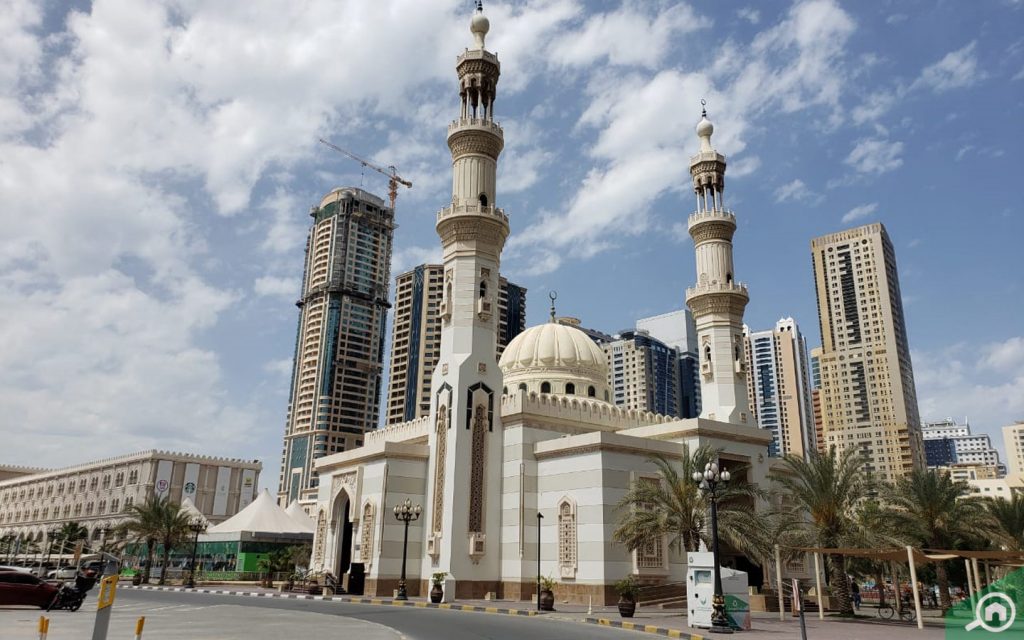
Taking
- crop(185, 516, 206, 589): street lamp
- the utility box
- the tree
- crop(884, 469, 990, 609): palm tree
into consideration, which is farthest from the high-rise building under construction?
the utility box

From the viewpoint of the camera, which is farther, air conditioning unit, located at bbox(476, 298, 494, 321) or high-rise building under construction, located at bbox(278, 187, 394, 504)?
high-rise building under construction, located at bbox(278, 187, 394, 504)

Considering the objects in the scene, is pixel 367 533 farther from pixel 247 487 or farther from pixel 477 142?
pixel 247 487

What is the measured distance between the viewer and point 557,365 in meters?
44.8

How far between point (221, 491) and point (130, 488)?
9229 millimetres

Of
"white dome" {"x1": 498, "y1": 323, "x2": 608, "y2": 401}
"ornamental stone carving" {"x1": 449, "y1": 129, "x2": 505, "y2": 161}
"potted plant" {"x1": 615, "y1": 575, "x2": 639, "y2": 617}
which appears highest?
"ornamental stone carving" {"x1": 449, "y1": 129, "x2": 505, "y2": 161}

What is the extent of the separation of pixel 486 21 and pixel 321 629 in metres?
32.8

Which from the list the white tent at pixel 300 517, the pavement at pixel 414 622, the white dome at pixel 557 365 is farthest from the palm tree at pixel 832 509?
the white tent at pixel 300 517

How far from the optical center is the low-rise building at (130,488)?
82.8m

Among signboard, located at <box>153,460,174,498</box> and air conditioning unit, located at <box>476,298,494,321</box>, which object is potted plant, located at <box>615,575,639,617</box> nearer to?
air conditioning unit, located at <box>476,298,494,321</box>

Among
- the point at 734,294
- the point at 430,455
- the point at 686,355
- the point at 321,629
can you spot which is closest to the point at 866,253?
the point at 686,355

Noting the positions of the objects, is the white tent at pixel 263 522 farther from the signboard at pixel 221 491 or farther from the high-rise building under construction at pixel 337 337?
the high-rise building under construction at pixel 337 337

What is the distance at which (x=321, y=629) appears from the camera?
18609mm

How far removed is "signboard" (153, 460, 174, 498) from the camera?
81812 millimetres

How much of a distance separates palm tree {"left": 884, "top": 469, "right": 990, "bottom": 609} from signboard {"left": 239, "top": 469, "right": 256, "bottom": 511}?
244 ft
